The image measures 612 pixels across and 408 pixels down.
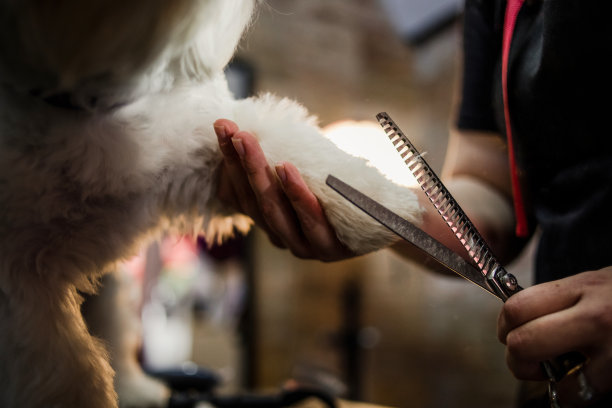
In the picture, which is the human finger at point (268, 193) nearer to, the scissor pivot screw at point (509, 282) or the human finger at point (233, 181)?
the human finger at point (233, 181)

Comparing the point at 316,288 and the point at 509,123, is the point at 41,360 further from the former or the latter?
the point at 316,288

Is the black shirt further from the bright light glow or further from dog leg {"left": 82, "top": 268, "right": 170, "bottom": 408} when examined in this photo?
dog leg {"left": 82, "top": 268, "right": 170, "bottom": 408}

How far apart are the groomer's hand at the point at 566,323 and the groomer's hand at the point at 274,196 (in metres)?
0.15

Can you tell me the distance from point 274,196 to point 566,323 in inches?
9.7

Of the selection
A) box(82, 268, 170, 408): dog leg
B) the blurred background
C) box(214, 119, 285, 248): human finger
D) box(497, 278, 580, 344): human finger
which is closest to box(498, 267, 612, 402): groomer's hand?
box(497, 278, 580, 344): human finger

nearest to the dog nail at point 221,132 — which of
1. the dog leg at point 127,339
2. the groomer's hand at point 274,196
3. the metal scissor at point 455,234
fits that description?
the groomer's hand at point 274,196

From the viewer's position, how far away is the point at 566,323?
29cm

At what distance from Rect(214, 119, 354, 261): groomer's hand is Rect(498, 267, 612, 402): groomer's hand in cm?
15

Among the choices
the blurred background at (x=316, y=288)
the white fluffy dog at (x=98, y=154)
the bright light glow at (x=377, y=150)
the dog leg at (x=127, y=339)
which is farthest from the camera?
the blurred background at (x=316, y=288)

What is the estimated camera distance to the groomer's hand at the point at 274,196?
349 millimetres

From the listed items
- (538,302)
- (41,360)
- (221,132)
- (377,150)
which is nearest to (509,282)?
(538,302)

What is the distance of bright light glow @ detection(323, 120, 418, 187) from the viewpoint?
0.37 meters

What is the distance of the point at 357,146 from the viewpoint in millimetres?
403

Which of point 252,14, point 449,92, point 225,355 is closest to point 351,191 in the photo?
point 252,14
